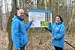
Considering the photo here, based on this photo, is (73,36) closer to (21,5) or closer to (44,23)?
(21,5)

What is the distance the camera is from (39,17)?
32.2 ft

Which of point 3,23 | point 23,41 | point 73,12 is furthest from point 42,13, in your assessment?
point 3,23

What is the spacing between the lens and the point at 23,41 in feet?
27.8

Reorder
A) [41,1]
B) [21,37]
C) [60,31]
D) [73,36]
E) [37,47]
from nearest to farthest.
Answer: [21,37], [60,31], [37,47], [73,36], [41,1]

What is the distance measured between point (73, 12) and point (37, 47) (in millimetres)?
3899

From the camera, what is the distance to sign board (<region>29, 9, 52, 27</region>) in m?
9.66

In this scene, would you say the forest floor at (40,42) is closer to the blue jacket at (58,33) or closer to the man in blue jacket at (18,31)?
the blue jacket at (58,33)

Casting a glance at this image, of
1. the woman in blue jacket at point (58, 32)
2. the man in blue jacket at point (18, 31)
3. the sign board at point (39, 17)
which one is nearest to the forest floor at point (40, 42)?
the sign board at point (39, 17)

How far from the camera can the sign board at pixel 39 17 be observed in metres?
9.66

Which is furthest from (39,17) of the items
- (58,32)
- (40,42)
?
(40,42)

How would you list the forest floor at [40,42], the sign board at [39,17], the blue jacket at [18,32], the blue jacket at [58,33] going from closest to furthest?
the blue jacket at [18,32]
the blue jacket at [58,33]
the sign board at [39,17]
the forest floor at [40,42]

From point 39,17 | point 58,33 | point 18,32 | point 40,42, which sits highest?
point 39,17

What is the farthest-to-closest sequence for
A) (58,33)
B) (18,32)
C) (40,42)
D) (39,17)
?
(40,42) → (39,17) → (58,33) → (18,32)

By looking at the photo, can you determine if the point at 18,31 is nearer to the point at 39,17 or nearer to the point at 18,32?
the point at 18,32
